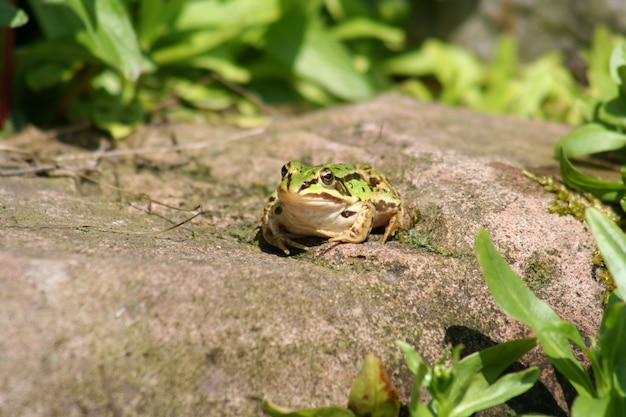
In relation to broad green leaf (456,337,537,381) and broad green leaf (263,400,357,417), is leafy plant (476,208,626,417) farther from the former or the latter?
broad green leaf (263,400,357,417)

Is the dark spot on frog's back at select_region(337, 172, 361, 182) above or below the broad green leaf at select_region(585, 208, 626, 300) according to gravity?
below

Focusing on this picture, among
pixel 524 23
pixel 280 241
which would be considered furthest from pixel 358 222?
pixel 524 23

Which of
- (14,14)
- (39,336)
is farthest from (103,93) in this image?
(39,336)

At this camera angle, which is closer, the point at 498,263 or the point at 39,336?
the point at 39,336

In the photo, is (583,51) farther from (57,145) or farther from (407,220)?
(57,145)

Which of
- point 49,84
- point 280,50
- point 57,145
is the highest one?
point 280,50


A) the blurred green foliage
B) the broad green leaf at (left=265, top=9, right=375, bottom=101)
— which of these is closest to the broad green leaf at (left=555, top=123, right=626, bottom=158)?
the blurred green foliage

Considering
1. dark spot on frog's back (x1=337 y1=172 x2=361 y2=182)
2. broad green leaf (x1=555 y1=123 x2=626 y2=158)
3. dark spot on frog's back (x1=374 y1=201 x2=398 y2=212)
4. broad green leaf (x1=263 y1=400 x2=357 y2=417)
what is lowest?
broad green leaf (x1=263 y1=400 x2=357 y2=417)
